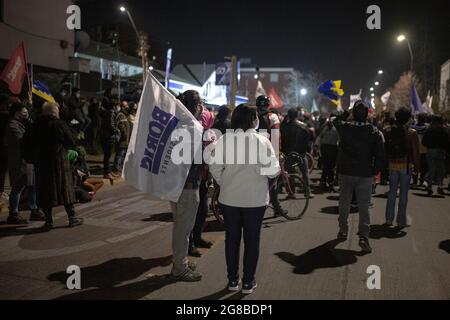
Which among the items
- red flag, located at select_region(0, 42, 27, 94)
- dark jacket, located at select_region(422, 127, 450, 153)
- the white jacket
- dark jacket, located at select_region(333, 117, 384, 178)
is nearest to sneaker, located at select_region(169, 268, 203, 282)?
the white jacket

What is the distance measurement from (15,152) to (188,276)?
439 cm

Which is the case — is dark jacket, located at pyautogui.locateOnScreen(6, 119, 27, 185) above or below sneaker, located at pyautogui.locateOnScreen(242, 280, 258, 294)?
above

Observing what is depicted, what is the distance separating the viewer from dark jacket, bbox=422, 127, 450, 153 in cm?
1176

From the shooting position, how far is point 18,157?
25.0 ft

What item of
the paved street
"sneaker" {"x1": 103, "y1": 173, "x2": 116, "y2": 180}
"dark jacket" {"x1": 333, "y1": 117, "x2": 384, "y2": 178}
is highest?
"dark jacket" {"x1": 333, "y1": 117, "x2": 384, "y2": 178}

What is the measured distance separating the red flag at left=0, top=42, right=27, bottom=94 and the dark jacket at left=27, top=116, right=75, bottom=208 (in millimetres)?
3182

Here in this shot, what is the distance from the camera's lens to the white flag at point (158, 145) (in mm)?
4707

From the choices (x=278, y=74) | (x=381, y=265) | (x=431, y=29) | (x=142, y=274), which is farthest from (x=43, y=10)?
(x=278, y=74)

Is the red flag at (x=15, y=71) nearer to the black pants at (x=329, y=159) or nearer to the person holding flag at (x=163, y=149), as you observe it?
the person holding flag at (x=163, y=149)

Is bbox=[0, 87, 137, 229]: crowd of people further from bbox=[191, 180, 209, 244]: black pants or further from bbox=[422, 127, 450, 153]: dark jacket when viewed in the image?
bbox=[422, 127, 450, 153]: dark jacket

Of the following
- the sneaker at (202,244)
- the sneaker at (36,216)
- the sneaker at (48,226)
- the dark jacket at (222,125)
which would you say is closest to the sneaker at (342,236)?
the sneaker at (202,244)

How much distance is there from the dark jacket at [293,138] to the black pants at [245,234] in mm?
5011
